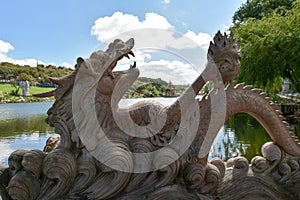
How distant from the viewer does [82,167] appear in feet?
6.21

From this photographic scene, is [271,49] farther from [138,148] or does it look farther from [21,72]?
[21,72]

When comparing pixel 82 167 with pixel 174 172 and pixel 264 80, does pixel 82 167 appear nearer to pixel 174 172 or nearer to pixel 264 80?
pixel 174 172

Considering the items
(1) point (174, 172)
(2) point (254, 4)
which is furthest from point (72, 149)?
(2) point (254, 4)

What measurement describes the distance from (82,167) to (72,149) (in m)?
0.14

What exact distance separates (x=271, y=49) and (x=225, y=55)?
731 centimetres

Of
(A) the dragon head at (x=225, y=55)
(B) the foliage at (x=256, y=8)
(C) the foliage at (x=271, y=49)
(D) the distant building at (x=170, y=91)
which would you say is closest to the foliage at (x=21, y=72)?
(B) the foliage at (x=256, y=8)

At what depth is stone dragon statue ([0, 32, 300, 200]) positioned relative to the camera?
74.1 inches

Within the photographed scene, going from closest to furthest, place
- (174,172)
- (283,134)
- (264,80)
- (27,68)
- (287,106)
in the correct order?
(174,172), (283,134), (264,80), (287,106), (27,68)

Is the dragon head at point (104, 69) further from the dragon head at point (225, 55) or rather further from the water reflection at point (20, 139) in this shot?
the water reflection at point (20, 139)

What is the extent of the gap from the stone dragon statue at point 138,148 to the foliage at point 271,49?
6822 millimetres

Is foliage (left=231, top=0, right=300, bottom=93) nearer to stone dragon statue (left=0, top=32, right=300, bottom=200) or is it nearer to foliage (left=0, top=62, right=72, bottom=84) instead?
stone dragon statue (left=0, top=32, right=300, bottom=200)

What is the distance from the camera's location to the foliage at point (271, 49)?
835 cm

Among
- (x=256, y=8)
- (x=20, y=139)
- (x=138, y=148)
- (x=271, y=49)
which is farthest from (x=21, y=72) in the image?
(x=138, y=148)

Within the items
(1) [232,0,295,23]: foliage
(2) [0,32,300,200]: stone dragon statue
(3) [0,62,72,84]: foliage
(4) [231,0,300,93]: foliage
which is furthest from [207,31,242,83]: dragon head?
(3) [0,62,72,84]: foliage
